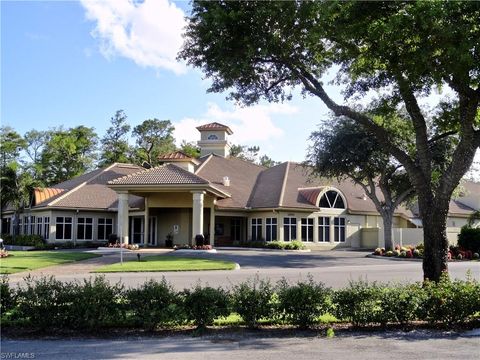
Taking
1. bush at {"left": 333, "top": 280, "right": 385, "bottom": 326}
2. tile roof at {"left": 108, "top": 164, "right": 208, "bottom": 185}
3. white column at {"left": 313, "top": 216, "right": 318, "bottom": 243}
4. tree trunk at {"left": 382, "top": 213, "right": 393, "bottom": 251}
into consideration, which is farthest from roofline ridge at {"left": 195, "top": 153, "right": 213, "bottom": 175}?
bush at {"left": 333, "top": 280, "right": 385, "bottom": 326}

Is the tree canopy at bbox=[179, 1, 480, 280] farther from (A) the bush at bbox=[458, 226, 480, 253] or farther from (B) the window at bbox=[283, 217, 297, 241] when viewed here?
(B) the window at bbox=[283, 217, 297, 241]

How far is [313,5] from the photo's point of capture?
11211mm

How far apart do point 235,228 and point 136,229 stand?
793 cm

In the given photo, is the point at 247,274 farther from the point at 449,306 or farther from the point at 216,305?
the point at 449,306

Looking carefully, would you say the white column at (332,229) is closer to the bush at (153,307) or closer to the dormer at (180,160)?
the dormer at (180,160)

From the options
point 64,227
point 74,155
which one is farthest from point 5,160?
point 64,227

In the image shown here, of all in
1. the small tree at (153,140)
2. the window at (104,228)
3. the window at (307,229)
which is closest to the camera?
Result: the window at (307,229)

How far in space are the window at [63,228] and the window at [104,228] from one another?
7.62 feet

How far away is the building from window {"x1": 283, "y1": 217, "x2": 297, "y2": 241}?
0.25ft

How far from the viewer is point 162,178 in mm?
A: 33625

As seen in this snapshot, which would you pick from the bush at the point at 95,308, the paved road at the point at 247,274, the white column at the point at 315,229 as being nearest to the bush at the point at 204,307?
the bush at the point at 95,308

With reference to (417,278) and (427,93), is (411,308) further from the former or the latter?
(417,278)

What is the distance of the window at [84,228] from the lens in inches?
1537

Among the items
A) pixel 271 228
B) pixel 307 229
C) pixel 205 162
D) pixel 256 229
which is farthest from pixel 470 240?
pixel 205 162
